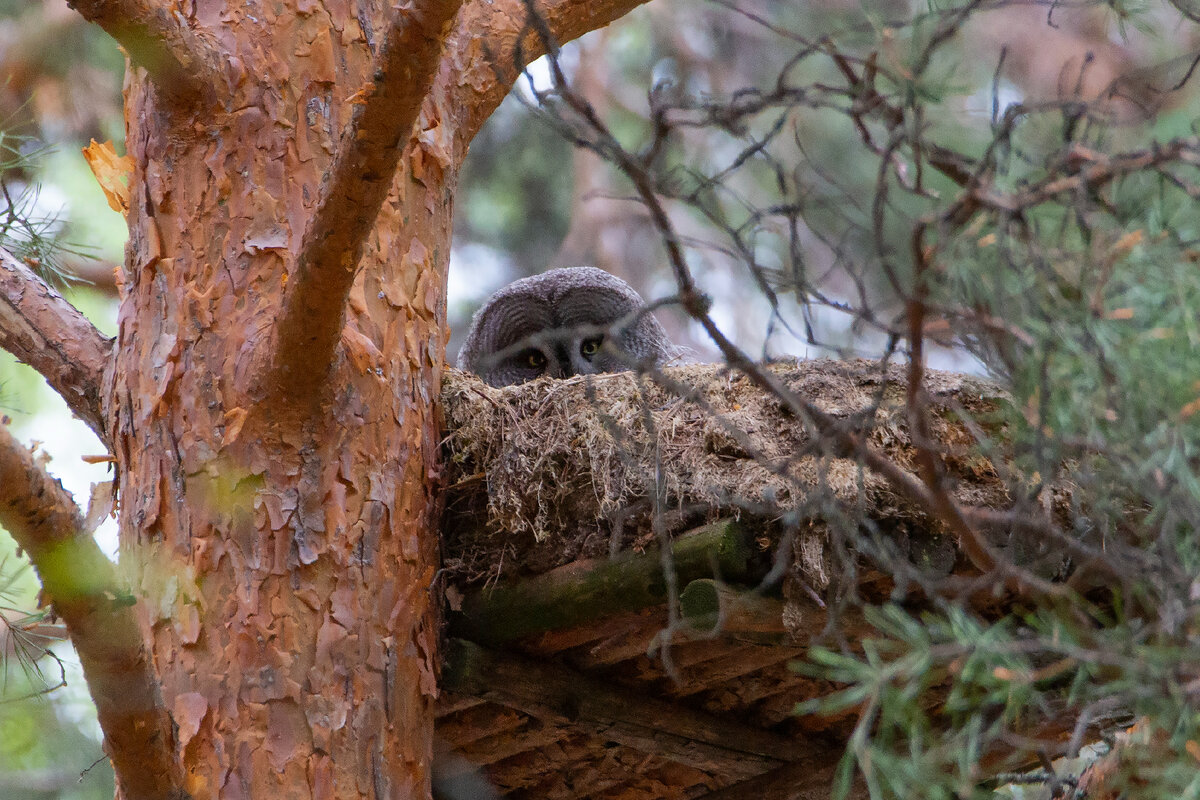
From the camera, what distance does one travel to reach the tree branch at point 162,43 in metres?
2.37

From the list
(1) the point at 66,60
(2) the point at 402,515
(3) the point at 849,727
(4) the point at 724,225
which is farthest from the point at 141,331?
(1) the point at 66,60

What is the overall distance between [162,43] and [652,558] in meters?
1.44

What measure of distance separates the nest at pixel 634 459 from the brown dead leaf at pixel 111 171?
851 millimetres

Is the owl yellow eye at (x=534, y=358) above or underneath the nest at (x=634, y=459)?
above

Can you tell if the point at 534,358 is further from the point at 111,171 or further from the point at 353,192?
the point at 353,192

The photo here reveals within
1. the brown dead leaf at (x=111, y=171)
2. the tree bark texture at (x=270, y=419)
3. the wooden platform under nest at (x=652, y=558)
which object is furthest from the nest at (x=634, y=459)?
the brown dead leaf at (x=111, y=171)

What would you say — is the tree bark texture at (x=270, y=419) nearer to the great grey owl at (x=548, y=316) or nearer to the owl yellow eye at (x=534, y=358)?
the owl yellow eye at (x=534, y=358)

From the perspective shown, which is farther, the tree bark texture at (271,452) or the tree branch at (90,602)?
the tree bark texture at (271,452)

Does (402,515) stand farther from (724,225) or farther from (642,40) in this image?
(642,40)

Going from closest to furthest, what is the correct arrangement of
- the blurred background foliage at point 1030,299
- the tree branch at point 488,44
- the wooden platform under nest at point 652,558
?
1. the blurred background foliage at point 1030,299
2. the wooden platform under nest at point 652,558
3. the tree branch at point 488,44

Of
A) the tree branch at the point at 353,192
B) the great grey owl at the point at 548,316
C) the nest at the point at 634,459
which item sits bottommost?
the nest at the point at 634,459

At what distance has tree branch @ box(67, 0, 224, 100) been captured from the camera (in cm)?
237

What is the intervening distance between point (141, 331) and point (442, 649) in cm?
93

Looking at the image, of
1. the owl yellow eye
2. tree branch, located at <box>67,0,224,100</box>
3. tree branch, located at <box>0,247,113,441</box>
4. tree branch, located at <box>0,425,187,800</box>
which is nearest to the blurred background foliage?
A: tree branch, located at <box>0,425,187,800</box>
